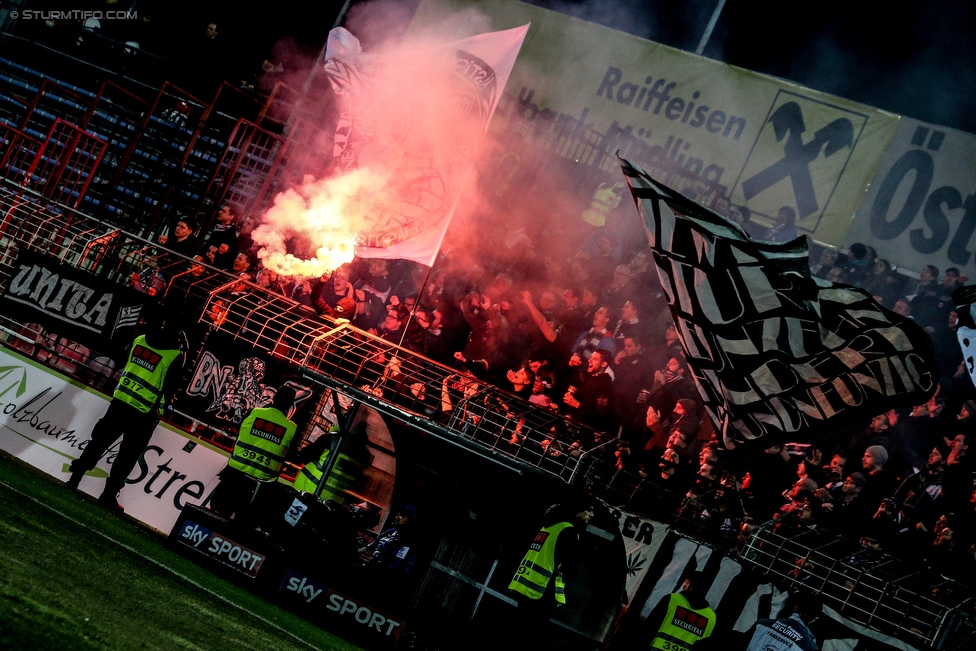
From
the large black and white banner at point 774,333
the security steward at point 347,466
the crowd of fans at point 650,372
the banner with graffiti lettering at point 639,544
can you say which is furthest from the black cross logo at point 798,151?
the security steward at point 347,466

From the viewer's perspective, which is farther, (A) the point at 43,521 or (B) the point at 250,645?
(A) the point at 43,521

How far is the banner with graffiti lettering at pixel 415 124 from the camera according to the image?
28.5 ft

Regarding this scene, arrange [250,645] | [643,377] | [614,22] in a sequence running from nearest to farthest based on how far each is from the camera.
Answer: [250,645] → [643,377] → [614,22]

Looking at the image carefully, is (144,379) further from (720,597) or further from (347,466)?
(720,597)

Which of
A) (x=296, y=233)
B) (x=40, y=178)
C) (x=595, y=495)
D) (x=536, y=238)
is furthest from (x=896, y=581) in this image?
(x=40, y=178)

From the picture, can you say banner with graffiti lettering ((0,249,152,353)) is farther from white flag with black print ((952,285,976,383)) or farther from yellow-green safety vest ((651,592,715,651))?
white flag with black print ((952,285,976,383))

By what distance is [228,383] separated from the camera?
877 centimetres

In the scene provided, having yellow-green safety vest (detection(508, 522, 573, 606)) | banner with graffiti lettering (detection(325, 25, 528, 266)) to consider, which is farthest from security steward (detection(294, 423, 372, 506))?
yellow-green safety vest (detection(508, 522, 573, 606))

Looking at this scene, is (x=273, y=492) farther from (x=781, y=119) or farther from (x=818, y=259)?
(x=781, y=119)

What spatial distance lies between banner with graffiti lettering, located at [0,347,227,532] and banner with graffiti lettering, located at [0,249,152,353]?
0.63 meters

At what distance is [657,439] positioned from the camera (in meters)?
9.15

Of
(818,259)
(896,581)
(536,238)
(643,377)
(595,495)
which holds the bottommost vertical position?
(595,495)

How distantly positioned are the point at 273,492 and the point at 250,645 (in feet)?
8.64

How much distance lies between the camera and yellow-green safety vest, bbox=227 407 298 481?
7531 mm
